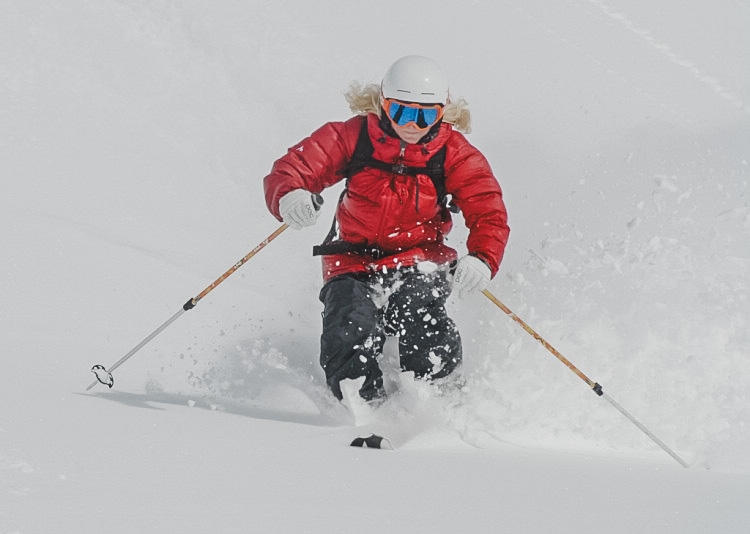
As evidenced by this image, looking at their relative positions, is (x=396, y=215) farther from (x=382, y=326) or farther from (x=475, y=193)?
(x=382, y=326)

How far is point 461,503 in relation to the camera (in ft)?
7.97

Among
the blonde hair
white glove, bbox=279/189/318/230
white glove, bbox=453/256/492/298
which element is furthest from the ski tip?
the blonde hair

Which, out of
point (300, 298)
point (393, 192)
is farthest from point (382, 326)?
point (300, 298)

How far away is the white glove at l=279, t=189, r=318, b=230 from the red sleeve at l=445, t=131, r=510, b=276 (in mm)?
701

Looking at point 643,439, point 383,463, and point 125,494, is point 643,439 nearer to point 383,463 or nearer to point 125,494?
point 383,463

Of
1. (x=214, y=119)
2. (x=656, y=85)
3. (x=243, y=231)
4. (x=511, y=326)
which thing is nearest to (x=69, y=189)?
(x=243, y=231)

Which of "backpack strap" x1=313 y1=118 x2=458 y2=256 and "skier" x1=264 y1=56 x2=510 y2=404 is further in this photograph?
"backpack strap" x1=313 y1=118 x2=458 y2=256

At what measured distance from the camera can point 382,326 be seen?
4332 millimetres

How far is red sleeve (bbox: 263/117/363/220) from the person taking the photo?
428 cm

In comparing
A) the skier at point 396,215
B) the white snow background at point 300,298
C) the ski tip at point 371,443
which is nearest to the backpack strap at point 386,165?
the skier at point 396,215

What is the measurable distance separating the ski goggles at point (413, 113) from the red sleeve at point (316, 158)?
282 mm

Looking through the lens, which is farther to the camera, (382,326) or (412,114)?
(382,326)

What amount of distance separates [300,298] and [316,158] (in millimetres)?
1991

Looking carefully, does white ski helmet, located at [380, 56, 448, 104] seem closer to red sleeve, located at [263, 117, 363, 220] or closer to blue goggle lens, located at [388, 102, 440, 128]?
blue goggle lens, located at [388, 102, 440, 128]
